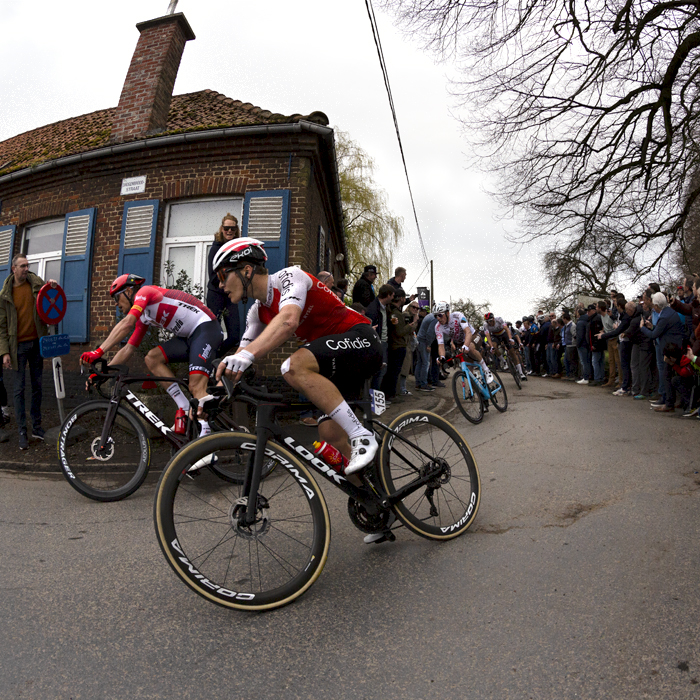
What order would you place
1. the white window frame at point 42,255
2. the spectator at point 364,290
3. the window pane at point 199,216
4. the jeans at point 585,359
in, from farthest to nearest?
the jeans at point 585,359 < the white window frame at point 42,255 < the window pane at point 199,216 < the spectator at point 364,290

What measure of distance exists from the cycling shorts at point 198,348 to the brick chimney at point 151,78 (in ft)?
26.4

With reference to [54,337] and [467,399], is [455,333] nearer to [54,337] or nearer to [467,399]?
[467,399]

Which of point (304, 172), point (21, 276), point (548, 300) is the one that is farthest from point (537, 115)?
point (548, 300)

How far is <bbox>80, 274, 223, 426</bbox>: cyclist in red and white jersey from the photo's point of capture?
4867 millimetres

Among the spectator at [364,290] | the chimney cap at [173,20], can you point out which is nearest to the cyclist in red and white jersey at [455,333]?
the spectator at [364,290]

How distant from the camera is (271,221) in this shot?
383 inches

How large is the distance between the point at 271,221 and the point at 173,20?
21.3ft

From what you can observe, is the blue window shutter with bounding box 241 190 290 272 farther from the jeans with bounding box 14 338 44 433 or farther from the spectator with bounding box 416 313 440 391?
the jeans with bounding box 14 338 44 433

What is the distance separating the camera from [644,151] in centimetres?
1263

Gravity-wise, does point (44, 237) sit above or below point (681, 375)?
above

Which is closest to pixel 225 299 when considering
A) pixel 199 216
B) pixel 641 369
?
pixel 199 216

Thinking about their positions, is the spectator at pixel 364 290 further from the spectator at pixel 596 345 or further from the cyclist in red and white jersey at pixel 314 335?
the spectator at pixel 596 345

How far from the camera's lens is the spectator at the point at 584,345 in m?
13.7

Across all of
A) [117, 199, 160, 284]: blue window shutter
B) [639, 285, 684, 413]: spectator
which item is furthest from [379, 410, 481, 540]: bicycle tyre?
[117, 199, 160, 284]: blue window shutter
